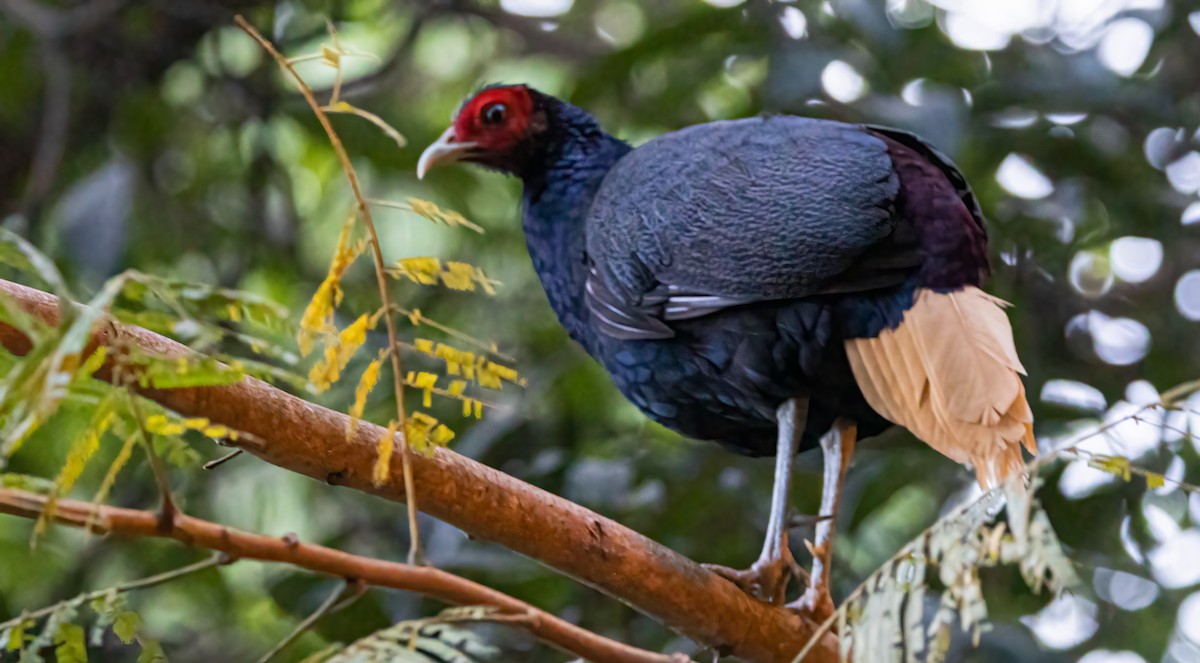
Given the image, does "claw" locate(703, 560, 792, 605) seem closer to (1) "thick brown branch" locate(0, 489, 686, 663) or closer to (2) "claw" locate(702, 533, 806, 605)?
(2) "claw" locate(702, 533, 806, 605)

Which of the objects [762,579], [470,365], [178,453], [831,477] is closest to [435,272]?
[470,365]

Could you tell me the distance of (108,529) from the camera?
0.75m

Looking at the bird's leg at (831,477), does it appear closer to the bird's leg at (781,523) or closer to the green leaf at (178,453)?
the bird's leg at (781,523)

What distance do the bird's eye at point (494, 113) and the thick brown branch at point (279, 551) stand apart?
168 centimetres

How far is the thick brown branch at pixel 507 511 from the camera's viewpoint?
1317 mm

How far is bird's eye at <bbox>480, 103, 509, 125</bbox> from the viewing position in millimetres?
2494

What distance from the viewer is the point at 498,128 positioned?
2500 mm

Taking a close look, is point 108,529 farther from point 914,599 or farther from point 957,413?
point 957,413

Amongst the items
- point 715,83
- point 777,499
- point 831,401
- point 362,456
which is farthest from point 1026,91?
point 362,456

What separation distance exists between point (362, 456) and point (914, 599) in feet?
2.41

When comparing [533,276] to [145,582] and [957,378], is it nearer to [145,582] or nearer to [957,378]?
[957,378]

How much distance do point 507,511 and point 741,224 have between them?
0.65 meters

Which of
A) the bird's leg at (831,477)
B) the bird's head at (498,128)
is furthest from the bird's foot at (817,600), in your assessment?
the bird's head at (498,128)

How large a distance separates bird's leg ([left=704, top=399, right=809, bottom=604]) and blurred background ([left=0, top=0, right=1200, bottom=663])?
552 millimetres
